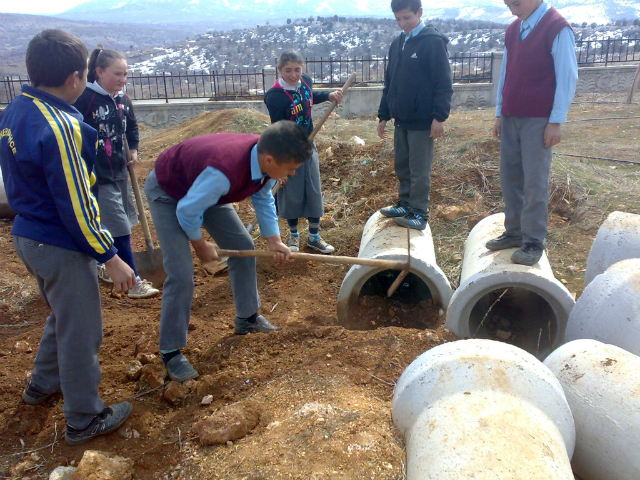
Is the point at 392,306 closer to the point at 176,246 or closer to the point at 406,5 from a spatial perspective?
the point at 176,246

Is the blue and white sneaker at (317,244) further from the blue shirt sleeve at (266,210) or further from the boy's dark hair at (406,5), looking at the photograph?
the boy's dark hair at (406,5)

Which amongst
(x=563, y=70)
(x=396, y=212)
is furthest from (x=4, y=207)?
(x=563, y=70)

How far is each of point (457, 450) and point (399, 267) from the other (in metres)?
1.81

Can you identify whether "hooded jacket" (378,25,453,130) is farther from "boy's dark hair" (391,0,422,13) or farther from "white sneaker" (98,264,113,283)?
"white sneaker" (98,264,113,283)

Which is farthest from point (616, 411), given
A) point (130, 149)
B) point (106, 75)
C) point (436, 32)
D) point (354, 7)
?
point (354, 7)

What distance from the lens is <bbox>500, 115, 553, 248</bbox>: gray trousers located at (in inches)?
129

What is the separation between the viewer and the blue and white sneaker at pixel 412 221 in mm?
4055

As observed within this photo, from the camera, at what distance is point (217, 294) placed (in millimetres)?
4293

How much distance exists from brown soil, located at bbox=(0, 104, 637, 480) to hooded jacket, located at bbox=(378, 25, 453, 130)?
4.49 feet

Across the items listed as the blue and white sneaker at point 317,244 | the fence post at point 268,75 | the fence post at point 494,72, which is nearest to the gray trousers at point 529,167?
the blue and white sneaker at point 317,244

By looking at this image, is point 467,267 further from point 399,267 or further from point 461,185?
point 461,185

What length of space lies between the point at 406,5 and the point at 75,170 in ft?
9.47

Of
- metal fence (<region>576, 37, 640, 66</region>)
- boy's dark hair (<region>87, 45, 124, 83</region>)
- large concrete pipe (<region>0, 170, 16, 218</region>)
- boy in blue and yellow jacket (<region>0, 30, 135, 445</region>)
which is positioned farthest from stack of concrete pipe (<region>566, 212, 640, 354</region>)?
metal fence (<region>576, 37, 640, 66</region>)

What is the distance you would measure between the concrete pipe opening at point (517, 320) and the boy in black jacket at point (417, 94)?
84 centimetres
